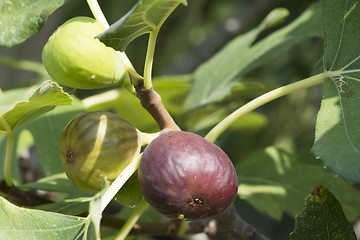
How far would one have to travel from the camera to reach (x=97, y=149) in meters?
0.86

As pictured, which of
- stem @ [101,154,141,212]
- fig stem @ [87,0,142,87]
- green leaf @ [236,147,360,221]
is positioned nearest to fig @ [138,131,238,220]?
stem @ [101,154,141,212]

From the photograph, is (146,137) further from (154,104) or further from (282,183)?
(282,183)

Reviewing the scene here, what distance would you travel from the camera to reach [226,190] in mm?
795

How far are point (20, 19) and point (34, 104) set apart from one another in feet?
0.63

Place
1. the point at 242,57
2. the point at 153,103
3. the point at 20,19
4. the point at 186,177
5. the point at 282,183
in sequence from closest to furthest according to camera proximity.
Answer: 1. the point at 186,177
2. the point at 153,103
3. the point at 20,19
4. the point at 282,183
5. the point at 242,57

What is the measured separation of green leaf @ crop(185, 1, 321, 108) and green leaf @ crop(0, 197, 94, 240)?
25.3 inches

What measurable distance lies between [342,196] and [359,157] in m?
0.51

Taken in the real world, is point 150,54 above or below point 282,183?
above

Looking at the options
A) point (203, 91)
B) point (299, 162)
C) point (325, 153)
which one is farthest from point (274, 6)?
point (325, 153)

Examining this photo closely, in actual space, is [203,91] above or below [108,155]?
below

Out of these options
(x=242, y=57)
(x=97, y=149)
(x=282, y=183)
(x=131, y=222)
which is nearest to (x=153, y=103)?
(x=97, y=149)

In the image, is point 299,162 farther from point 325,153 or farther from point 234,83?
point 325,153

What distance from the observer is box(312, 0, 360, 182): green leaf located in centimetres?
81

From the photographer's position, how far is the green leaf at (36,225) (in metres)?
0.84
